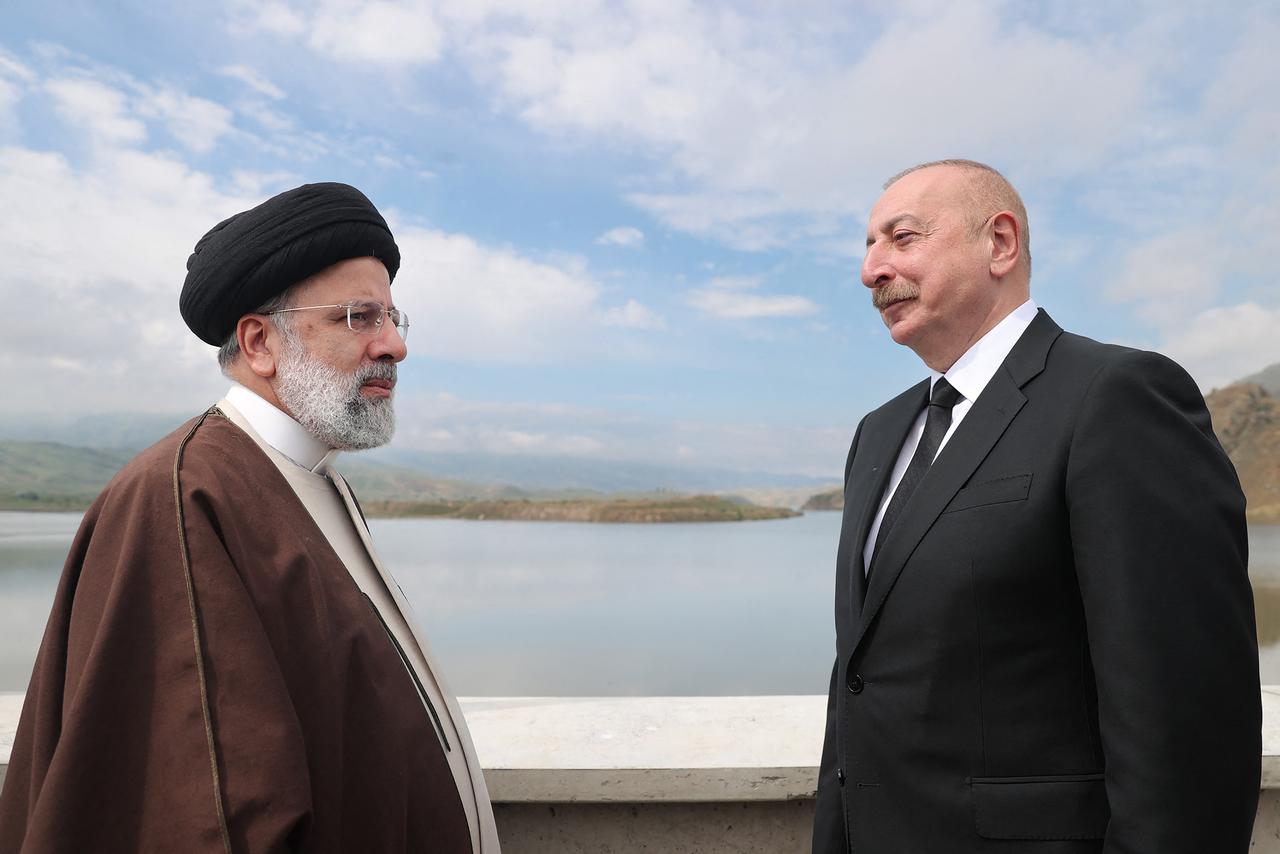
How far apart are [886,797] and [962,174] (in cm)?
127

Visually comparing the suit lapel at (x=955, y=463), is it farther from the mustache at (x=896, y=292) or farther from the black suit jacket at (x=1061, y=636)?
the mustache at (x=896, y=292)

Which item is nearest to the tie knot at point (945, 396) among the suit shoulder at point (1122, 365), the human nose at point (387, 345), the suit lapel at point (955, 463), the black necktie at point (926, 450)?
the black necktie at point (926, 450)

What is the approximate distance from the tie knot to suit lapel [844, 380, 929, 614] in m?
0.13

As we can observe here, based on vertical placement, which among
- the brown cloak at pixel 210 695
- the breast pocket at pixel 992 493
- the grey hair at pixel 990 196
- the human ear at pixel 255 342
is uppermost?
the grey hair at pixel 990 196

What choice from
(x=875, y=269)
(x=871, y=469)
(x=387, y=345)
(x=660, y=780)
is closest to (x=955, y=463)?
(x=871, y=469)

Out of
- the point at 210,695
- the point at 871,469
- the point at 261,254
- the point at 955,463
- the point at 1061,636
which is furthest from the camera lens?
the point at 871,469

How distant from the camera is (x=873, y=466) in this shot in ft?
6.55

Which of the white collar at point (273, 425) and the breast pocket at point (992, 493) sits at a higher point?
the white collar at point (273, 425)

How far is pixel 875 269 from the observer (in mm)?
1875

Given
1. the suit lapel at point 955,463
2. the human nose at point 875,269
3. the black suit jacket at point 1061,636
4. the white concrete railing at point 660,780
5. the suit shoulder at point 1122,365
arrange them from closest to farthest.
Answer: the black suit jacket at point 1061,636, the suit shoulder at point 1122,365, the suit lapel at point 955,463, the human nose at point 875,269, the white concrete railing at point 660,780

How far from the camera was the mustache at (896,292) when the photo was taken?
182 cm

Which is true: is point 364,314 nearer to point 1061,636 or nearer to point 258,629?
point 258,629

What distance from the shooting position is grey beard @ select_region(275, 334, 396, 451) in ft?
5.82

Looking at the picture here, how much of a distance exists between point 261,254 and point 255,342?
18cm
